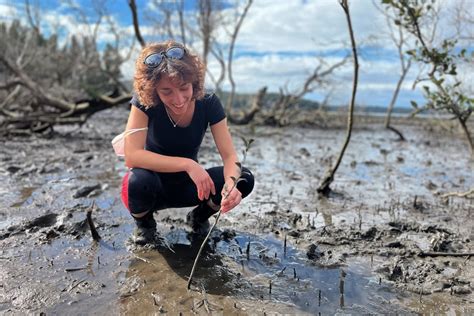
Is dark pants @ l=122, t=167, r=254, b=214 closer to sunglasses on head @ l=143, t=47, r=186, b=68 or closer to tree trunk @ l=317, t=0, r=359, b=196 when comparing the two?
sunglasses on head @ l=143, t=47, r=186, b=68

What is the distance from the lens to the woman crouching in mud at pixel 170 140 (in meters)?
2.66

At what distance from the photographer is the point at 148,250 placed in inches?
119

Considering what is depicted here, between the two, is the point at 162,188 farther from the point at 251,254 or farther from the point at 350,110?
the point at 350,110

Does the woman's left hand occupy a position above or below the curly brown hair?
below

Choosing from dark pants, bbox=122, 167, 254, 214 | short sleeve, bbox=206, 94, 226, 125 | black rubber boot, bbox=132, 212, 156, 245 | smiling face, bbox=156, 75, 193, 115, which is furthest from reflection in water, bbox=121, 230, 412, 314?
smiling face, bbox=156, 75, 193, 115

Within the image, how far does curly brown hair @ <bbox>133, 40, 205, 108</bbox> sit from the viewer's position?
8.57ft

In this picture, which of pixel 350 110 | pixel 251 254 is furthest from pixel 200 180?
pixel 350 110

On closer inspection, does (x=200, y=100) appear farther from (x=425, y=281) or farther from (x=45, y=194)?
(x=45, y=194)

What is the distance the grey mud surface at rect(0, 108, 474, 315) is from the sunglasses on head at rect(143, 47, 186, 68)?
1360mm

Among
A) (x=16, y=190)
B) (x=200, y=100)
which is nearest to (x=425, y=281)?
(x=200, y=100)

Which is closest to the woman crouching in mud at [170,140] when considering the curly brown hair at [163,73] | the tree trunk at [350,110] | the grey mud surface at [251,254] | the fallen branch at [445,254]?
the curly brown hair at [163,73]

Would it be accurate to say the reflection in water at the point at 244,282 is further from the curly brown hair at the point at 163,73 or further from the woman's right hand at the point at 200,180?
the curly brown hair at the point at 163,73

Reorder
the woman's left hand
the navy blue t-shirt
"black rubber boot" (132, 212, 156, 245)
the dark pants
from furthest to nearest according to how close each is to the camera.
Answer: "black rubber boot" (132, 212, 156, 245) < the navy blue t-shirt < the dark pants < the woman's left hand

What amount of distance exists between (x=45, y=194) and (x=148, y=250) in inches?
87.8
